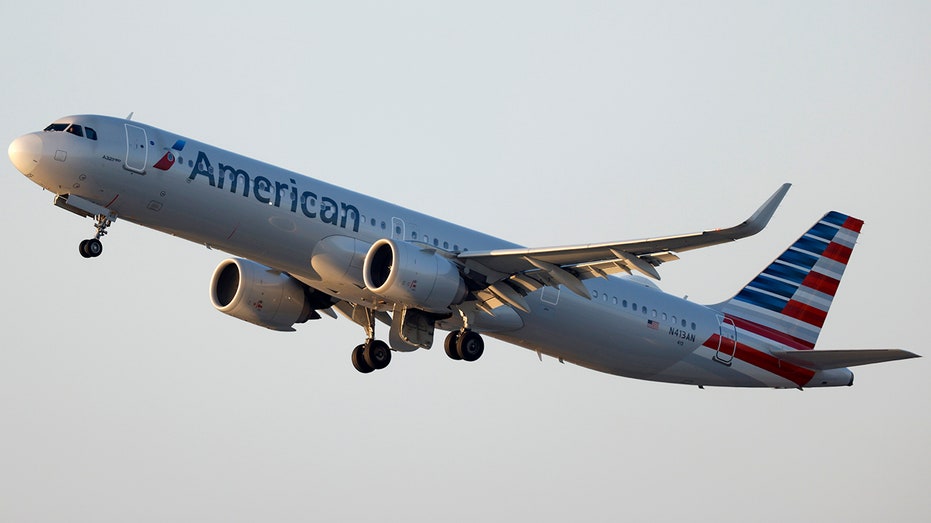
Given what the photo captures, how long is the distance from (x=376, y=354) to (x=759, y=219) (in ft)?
47.8

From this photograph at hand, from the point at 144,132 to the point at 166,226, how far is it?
2.36 meters

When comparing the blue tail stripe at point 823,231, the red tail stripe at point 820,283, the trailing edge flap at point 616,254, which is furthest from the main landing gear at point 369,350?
the blue tail stripe at point 823,231

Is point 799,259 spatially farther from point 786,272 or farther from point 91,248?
point 91,248

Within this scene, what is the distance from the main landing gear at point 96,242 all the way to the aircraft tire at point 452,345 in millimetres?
9742

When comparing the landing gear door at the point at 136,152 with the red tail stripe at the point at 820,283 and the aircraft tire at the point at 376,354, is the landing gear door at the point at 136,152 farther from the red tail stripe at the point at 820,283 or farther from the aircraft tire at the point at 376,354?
the red tail stripe at the point at 820,283

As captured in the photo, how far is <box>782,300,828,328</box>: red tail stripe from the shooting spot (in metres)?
44.1

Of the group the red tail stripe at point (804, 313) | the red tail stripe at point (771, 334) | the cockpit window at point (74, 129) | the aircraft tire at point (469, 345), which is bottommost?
the aircraft tire at point (469, 345)

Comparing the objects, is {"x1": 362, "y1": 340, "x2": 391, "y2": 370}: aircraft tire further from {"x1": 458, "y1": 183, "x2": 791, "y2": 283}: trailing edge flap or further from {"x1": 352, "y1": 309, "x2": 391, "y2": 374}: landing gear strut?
{"x1": 458, "y1": 183, "x2": 791, "y2": 283}: trailing edge flap

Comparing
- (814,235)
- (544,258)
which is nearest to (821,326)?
(814,235)

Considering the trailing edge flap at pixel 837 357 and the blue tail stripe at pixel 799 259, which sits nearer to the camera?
the trailing edge flap at pixel 837 357

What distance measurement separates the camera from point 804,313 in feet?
145

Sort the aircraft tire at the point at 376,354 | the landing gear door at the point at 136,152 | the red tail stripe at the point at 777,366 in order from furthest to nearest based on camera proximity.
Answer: the red tail stripe at the point at 777,366 → the aircraft tire at the point at 376,354 → the landing gear door at the point at 136,152

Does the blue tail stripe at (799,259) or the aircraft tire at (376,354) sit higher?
the blue tail stripe at (799,259)

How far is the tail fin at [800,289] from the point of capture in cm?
4325
